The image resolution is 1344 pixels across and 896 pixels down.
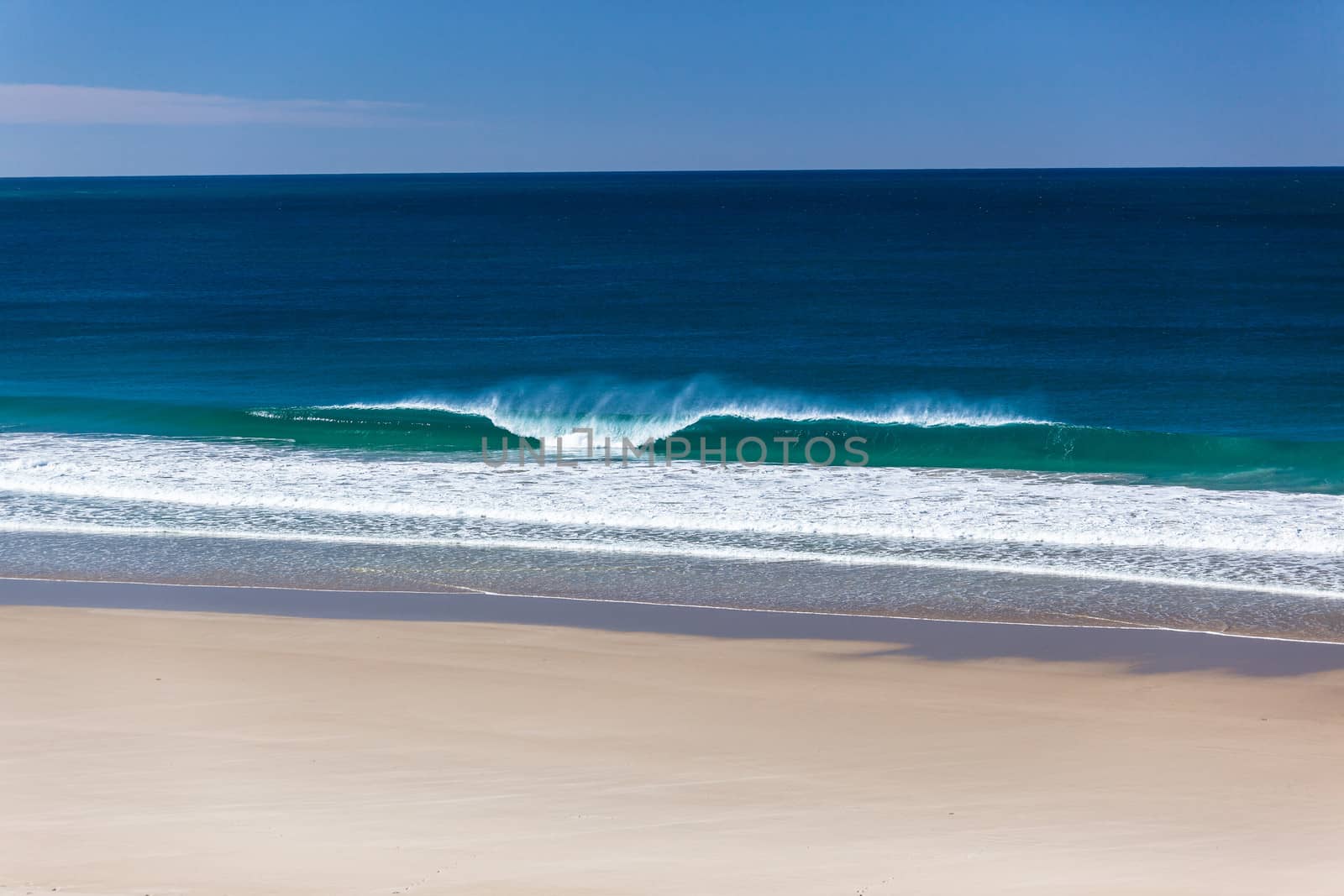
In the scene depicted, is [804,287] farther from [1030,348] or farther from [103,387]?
[103,387]

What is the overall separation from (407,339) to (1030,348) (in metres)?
13.2

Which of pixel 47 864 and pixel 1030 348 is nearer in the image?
pixel 47 864

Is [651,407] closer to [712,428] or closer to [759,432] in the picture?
[712,428]

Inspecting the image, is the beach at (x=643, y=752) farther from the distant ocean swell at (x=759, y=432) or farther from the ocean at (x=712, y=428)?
the distant ocean swell at (x=759, y=432)

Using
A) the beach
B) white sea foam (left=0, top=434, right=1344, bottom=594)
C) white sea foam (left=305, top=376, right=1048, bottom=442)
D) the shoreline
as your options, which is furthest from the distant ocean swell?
the beach

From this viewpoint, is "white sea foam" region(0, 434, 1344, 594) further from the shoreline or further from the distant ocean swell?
the shoreline

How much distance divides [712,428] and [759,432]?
2.69 ft

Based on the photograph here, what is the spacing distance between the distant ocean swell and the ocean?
9 cm

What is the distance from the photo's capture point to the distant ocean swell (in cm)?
1533

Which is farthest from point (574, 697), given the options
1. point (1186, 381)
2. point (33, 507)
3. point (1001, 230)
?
point (1001, 230)

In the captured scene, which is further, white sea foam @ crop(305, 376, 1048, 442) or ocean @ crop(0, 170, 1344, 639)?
white sea foam @ crop(305, 376, 1048, 442)

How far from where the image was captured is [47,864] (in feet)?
17.0

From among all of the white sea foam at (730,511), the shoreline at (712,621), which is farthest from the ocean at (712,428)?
the shoreline at (712,621)

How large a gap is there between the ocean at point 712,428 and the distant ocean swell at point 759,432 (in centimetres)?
9
